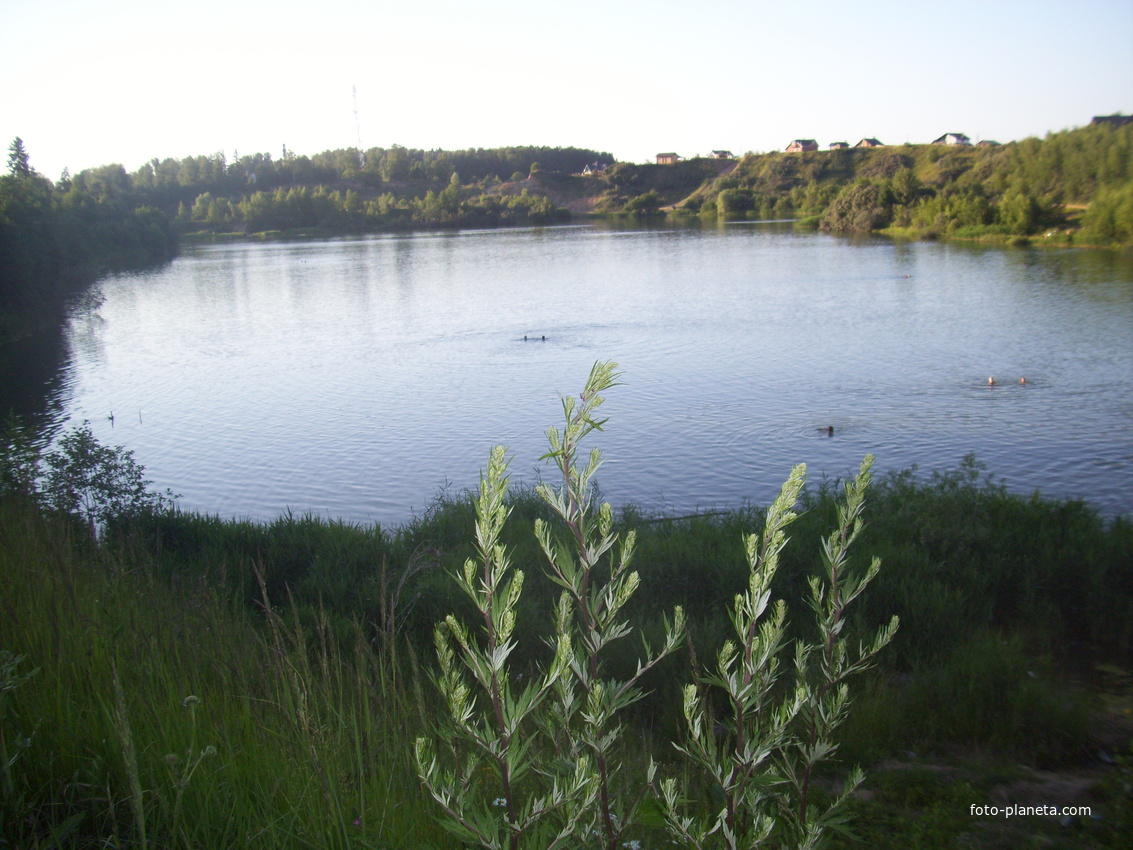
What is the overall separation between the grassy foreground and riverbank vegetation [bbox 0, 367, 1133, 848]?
2 centimetres

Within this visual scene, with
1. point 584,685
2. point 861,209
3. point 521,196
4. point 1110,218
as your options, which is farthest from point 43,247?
point 521,196

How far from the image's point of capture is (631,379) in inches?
835

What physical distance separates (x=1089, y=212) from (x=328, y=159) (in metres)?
151

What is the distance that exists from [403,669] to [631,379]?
16274mm

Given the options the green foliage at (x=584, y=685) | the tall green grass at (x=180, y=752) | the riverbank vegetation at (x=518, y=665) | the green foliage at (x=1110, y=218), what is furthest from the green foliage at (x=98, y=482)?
the green foliage at (x=1110, y=218)

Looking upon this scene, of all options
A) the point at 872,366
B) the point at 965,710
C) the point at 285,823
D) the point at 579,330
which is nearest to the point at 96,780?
the point at 285,823

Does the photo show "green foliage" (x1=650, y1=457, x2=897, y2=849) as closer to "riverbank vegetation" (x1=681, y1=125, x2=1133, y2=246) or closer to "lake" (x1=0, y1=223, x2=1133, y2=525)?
"lake" (x1=0, y1=223, x2=1133, y2=525)

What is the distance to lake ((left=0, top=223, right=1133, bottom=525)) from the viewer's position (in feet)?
45.2

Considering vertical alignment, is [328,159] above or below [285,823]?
above

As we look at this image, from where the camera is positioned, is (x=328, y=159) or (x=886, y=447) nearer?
(x=886, y=447)

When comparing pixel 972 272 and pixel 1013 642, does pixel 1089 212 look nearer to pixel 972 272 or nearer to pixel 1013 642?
pixel 972 272

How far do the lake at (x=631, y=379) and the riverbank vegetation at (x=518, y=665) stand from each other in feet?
9.27

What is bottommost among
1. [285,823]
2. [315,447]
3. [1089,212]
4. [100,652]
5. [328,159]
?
[315,447]

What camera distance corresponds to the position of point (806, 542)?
A: 7926 millimetres
